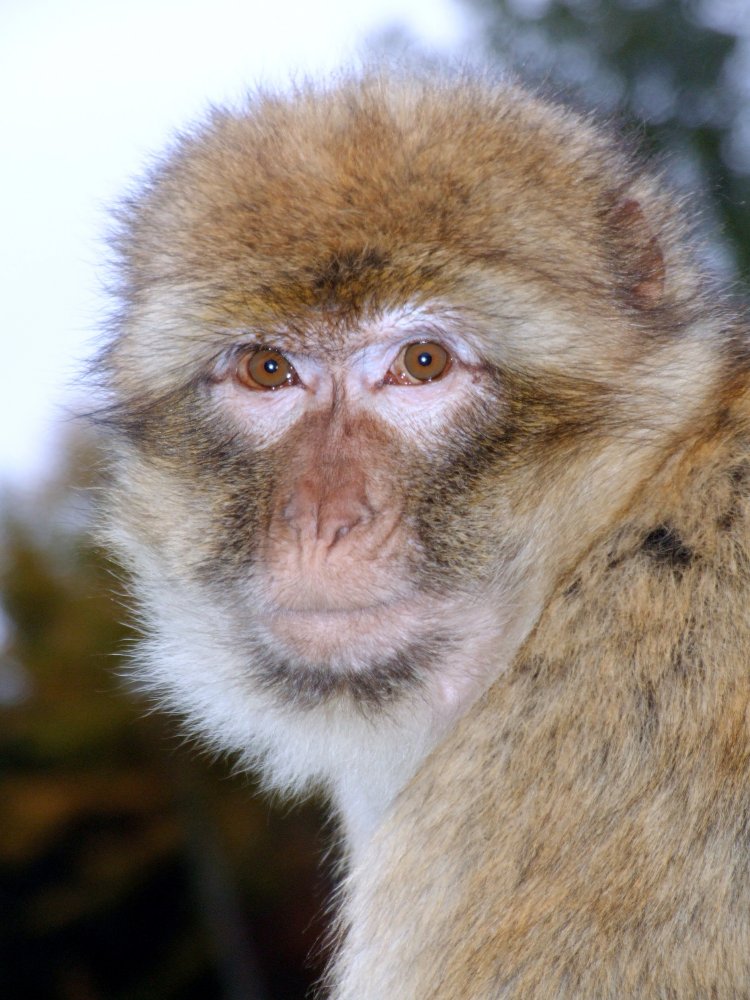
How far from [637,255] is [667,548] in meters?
0.67

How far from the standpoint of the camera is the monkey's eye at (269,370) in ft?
7.37

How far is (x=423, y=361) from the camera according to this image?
6.95ft

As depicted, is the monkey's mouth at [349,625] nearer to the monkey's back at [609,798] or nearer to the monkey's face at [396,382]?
the monkey's face at [396,382]

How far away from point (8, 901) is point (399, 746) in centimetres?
1396

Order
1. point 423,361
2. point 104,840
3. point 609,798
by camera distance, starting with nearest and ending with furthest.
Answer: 1. point 609,798
2. point 423,361
3. point 104,840

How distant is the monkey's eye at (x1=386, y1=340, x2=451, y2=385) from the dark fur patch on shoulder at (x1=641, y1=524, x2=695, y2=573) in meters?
0.50

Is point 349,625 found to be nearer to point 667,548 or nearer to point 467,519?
point 467,519

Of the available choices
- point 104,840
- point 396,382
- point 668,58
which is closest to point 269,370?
point 396,382

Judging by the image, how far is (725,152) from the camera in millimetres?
6902

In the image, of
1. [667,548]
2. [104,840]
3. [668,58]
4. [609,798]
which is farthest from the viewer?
[104,840]

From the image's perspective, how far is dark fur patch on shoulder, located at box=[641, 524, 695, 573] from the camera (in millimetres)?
1841

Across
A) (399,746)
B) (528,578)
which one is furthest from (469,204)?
(399,746)

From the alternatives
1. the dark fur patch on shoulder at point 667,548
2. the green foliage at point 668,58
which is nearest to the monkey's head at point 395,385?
the dark fur patch on shoulder at point 667,548

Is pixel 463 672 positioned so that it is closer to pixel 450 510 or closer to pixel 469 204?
pixel 450 510
